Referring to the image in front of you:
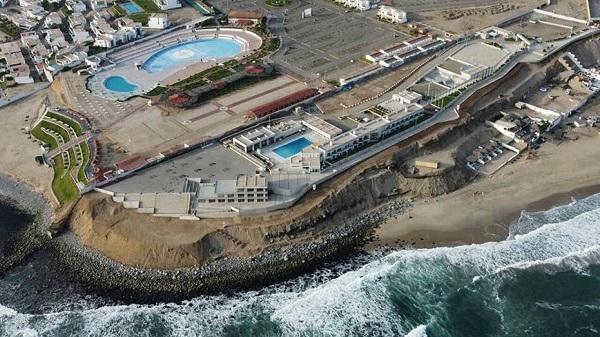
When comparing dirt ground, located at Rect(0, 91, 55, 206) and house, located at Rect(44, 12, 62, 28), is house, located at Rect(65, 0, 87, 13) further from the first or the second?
dirt ground, located at Rect(0, 91, 55, 206)

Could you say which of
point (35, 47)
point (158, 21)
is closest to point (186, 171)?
point (158, 21)

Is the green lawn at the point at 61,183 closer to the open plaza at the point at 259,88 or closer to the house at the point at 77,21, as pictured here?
the open plaza at the point at 259,88

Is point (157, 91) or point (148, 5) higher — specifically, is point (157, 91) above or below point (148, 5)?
below

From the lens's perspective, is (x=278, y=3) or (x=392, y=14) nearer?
(x=392, y=14)

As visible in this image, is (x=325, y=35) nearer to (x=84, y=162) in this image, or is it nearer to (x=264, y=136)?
(x=264, y=136)

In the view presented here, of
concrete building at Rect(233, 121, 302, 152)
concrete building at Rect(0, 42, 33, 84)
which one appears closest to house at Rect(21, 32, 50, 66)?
concrete building at Rect(0, 42, 33, 84)

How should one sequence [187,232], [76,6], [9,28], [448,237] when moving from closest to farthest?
[187,232], [448,237], [9,28], [76,6]

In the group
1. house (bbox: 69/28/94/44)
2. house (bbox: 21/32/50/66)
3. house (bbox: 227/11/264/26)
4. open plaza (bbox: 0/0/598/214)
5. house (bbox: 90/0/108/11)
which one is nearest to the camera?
open plaza (bbox: 0/0/598/214)

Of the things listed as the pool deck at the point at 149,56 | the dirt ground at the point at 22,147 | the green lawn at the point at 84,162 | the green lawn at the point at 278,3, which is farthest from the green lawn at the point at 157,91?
the green lawn at the point at 278,3
